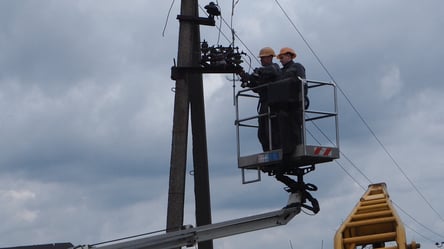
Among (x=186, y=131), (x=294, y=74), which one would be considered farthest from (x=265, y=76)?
(x=186, y=131)

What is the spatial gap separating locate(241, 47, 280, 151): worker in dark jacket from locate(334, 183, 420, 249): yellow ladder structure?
2111 mm

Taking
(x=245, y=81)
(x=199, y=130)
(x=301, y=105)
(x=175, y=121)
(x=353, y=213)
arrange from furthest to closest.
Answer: (x=199, y=130)
(x=175, y=121)
(x=245, y=81)
(x=301, y=105)
(x=353, y=213)

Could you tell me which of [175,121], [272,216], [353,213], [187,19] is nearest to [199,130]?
[175,121]

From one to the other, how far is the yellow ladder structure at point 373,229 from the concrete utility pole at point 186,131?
429 centimetres

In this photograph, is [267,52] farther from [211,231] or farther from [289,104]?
[211,231]

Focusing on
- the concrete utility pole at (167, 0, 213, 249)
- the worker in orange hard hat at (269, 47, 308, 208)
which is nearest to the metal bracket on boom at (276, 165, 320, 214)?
the worker in orange hard hat at (269, 47, 308, 208)

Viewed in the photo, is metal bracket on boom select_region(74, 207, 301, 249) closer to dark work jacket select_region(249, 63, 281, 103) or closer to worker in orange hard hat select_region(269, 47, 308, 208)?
worker in orange hard hat select_region(269, 47, 308, 208)

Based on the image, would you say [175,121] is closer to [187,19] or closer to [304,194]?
[187,19]

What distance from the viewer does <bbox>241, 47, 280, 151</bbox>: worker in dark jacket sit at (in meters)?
11.7

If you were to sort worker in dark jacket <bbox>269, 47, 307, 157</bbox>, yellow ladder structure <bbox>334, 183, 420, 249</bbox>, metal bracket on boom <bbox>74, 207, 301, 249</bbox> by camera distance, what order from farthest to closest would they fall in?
worker in dark jacket <bbox>269, 47, 307, 157</bbox> → metal bracket on boom <bbox>74, 207, 301, 249</bbox> → yellow ladder structure <bbox>334, 183, 420, 249</bbox>

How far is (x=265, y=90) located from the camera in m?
11.9

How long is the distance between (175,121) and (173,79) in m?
0.74

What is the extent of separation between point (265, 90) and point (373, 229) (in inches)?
130

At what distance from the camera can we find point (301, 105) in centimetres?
1141
